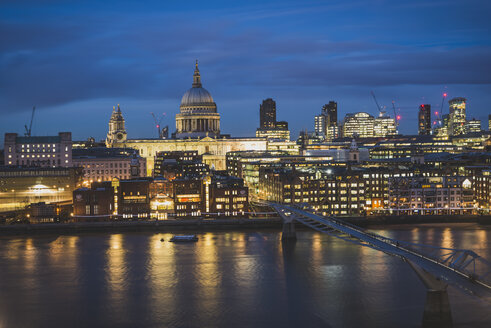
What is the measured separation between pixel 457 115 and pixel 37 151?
326 ft

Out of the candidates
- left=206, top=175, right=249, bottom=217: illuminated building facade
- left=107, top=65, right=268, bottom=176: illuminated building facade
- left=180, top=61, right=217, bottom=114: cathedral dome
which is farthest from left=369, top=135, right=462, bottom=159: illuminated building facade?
left=206, top=175, right=249, bottom=217: illuminated building facade

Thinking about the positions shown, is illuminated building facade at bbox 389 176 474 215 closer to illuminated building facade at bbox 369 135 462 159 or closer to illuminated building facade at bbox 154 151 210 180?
illuminated building facade at bbox 154 151 210 180

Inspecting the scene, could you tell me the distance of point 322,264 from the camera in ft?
103

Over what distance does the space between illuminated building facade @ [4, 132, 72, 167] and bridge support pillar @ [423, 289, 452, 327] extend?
169 ft

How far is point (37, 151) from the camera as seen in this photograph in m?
67.5

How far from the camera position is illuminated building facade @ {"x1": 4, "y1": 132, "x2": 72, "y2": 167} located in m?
67.4

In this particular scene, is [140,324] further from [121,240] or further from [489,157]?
[489,157]

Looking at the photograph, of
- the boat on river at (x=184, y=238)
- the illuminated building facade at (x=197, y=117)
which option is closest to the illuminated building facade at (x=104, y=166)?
the illuminated building facade at (x=197, y=117)

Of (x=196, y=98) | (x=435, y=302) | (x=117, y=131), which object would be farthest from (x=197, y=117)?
(x=435, y=302)

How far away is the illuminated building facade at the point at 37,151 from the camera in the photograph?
221 feet

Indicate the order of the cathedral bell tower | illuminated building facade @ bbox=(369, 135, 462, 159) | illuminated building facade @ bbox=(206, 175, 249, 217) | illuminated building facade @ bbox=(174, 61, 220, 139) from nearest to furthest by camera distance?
illuminated building facade @ bbox=(206, 175, 249, 217) → the cathedral bell tower → illuminated building facade @ bbox=(369, 135, 462, 159) → illuminated building facade @ bbox=(174, 61, 220, 139)

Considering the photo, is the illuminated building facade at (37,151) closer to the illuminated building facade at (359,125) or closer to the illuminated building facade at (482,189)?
the illuminated building facade at (482,189)

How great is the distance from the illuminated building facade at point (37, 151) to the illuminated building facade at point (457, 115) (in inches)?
3641

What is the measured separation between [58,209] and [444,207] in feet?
86.9
